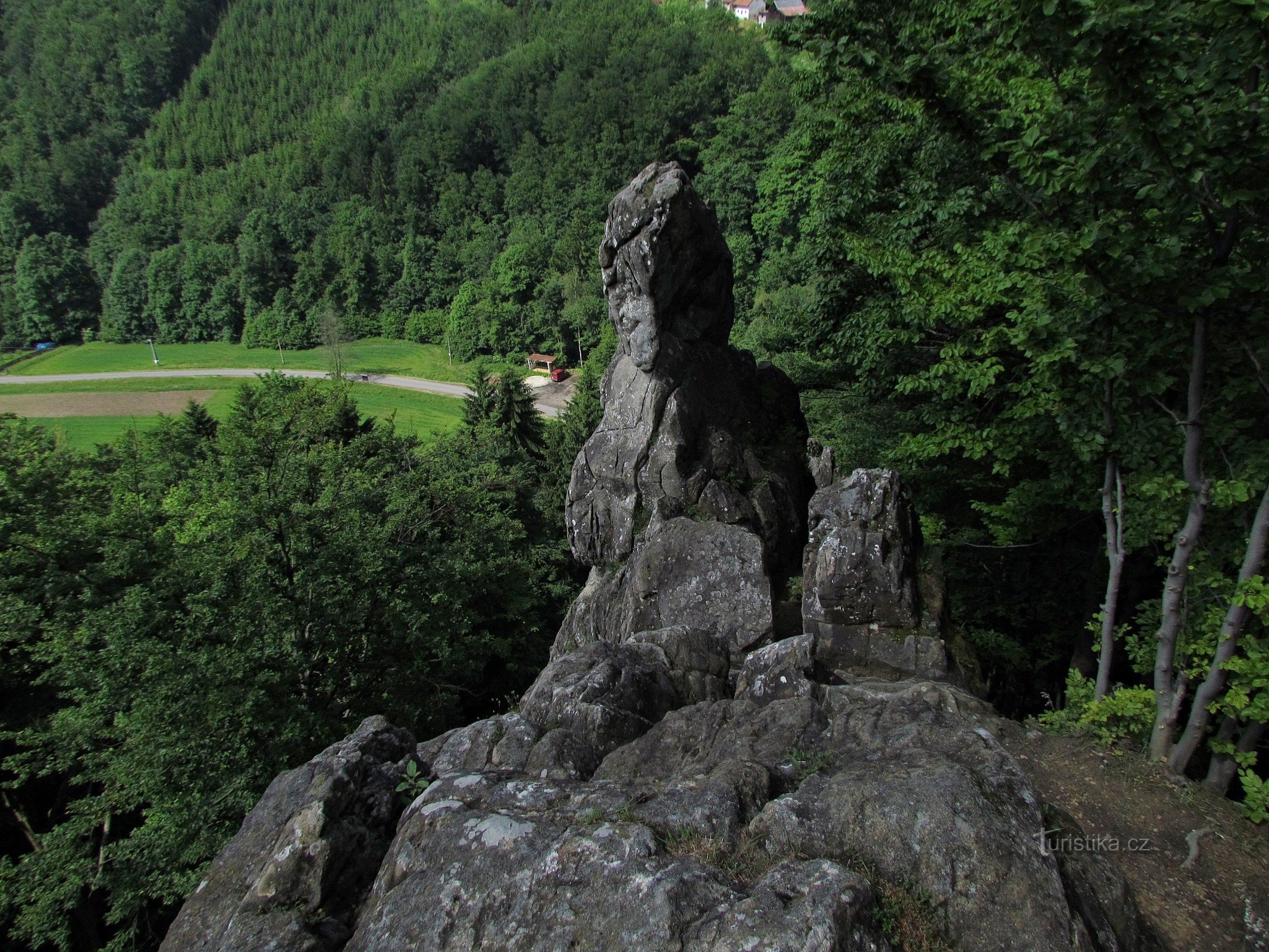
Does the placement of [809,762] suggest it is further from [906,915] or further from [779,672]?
[779,672]

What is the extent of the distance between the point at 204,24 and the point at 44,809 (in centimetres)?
15193

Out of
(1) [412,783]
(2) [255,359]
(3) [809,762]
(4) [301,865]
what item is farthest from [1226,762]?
(2) [255,359]

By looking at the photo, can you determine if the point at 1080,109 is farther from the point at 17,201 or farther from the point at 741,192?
the point at 17,201

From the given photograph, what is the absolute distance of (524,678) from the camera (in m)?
23.6

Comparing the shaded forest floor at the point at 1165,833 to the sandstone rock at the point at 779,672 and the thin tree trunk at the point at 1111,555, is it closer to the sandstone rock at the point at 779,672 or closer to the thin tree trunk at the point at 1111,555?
the thin tree trunk at the point at 1111,555

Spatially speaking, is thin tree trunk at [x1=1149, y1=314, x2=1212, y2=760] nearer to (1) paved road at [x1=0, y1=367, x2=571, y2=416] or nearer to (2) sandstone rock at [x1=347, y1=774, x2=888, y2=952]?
(2) sandstone rock at [x1=347, y1=774, x2=888, y2=952]

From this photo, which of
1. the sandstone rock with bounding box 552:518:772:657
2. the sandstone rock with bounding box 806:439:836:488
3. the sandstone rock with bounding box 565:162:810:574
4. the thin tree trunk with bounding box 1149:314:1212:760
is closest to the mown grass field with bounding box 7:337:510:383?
the sandstone rock with bounding box 565:162:810:574

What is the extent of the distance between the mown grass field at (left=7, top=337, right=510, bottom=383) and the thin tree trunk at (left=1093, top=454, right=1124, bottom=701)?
61197mm

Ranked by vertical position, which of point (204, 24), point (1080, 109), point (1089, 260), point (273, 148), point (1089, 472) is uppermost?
point (204, 24)

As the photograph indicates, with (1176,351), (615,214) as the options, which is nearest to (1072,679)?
(1176,351)

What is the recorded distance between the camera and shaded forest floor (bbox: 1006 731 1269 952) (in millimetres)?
5434

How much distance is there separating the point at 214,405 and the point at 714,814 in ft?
207

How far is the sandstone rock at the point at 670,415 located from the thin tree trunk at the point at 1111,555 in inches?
200

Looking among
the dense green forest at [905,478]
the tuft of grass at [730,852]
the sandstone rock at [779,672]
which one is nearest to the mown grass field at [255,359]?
the dense green forest at [905,478]
